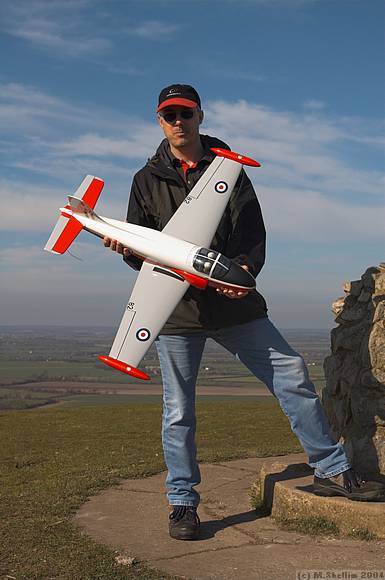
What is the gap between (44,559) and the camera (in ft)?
14.0

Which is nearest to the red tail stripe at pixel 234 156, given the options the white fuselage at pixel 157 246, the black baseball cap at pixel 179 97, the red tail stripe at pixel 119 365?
the black baseball cap at pixel 179 97

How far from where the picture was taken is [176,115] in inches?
205

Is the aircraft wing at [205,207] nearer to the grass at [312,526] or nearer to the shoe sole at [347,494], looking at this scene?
the shoe sole at [347,494]

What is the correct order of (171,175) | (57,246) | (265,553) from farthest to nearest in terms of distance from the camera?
(57,246)
(171,175)
(265,553)

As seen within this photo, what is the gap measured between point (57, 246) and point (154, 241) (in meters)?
1.39

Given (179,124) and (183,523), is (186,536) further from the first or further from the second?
(179,124)

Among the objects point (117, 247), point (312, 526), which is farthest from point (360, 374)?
point (117, 247)

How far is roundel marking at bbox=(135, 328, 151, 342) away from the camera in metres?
4.97

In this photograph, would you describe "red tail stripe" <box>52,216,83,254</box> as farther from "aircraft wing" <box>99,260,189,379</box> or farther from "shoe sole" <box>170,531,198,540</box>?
"shoe sole" <box>170,531,198,540</box>

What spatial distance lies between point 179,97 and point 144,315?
1.82 metres

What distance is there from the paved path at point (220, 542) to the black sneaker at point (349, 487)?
1.16 feet

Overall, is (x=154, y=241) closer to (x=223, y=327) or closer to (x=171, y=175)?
(x=171, y=175)

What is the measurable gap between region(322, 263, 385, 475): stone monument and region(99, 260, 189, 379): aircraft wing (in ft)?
5.75

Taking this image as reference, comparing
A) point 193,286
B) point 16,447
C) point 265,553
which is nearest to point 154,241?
point 193,286
